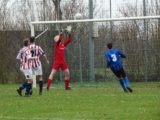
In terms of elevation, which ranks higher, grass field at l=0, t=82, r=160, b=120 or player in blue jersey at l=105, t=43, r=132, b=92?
player in blue jersey at l=105, t=43, r=132, b=92

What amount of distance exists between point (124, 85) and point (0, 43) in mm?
10744

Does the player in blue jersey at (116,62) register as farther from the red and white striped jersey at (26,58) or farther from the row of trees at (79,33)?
the row of trees at (79,33)

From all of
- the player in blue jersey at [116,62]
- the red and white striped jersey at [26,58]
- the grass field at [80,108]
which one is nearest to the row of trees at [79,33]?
the player in blue jersey at [116,62]

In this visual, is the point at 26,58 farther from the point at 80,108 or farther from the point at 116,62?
the point at 80,108

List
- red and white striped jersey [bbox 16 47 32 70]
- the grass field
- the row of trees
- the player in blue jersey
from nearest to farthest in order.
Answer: the grass field, red and white striped jersey [bbox 16 47 32 70], the player in blue jersey, the row of trees

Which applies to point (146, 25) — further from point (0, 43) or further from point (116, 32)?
point (0, 43)

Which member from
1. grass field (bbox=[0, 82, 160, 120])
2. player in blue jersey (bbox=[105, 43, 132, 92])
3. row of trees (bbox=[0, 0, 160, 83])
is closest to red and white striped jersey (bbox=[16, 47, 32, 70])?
grass field (bbox=[0, 82, 160, 120])

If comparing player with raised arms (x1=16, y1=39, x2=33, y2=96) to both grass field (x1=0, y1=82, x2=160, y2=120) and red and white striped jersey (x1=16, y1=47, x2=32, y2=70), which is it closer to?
red and white striped jersey (x1=16, y1=47, x2=32, y2=70)

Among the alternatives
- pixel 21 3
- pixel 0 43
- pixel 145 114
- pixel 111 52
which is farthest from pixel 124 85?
pixel 21 3

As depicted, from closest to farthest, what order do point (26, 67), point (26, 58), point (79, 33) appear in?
1. point (26, 67)
2. point (26, 58)
3. point (79, 33)

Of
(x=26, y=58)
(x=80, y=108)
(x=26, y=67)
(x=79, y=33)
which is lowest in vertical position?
(x=80, y=108)

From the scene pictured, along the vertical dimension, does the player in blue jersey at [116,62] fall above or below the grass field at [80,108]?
above

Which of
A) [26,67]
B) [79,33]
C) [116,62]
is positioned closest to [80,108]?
[26,67]

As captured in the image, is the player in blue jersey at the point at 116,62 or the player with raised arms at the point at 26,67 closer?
the player with raised arms at the point at 26,67
